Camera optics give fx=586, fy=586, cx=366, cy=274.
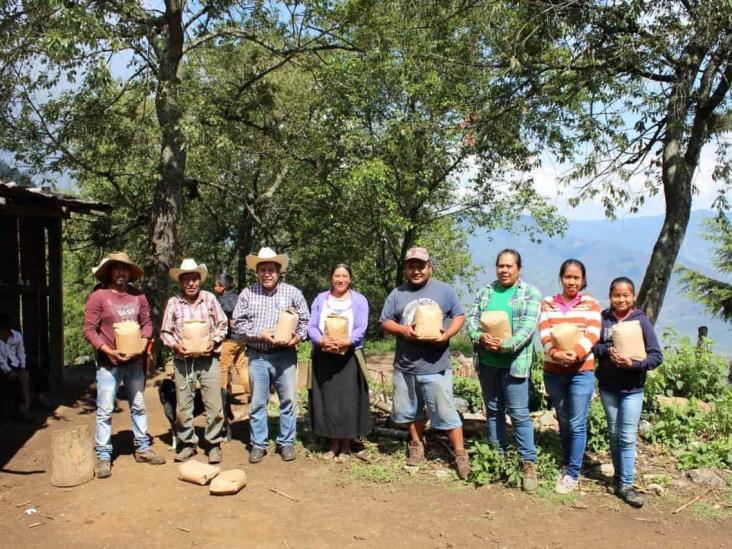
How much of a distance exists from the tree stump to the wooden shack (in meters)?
3.81

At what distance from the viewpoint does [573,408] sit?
4.75 m

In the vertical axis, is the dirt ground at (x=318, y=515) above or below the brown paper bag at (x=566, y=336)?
below

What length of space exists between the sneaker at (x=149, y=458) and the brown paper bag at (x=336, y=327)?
1983 mm

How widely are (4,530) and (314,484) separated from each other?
2370 millimetres

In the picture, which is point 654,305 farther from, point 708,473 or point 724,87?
point 708,473

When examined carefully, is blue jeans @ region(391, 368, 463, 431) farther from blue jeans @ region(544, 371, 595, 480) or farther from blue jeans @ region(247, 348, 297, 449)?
blue jeans @ region(247, 348, 297, 449)

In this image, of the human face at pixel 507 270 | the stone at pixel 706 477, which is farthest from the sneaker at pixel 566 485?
the human face at pixel 507 270

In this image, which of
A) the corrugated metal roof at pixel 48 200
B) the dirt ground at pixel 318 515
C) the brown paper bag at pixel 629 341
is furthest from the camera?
the corrugated metal roof at pixel 48 200

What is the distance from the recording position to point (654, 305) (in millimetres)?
8609

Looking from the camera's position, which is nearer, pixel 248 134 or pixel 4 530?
pixel 4 530

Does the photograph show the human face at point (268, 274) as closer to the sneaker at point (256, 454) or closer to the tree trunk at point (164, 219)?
the sneaker at point (256, 454)

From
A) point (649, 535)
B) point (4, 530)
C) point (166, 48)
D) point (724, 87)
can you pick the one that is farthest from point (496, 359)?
point (166, 48)

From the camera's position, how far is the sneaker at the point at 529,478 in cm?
483

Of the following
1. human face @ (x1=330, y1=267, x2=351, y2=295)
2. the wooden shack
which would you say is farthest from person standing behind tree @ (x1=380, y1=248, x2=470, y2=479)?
the wooden shack
